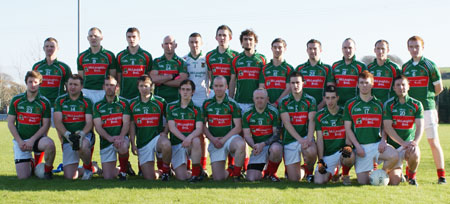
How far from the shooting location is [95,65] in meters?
7.20

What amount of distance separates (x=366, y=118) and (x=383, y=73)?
956 millimetres

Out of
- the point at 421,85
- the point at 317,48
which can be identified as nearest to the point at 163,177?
the point at 317,48

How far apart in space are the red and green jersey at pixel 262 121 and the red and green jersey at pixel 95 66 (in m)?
2.42

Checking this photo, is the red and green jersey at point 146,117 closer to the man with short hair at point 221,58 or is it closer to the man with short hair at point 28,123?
the man with short hair at point 221,58

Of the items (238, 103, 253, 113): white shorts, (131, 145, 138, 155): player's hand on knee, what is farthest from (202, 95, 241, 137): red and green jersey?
(131, 145, 138, 155): player's hand on knee

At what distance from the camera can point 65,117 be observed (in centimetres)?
674

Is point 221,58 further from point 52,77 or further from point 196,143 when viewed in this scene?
point 52,77

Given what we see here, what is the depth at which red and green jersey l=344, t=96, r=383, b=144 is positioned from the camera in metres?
6.11

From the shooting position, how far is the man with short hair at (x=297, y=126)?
6.33 m

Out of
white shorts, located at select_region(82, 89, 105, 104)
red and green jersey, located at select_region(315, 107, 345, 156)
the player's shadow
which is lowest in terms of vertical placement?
the player's shadow

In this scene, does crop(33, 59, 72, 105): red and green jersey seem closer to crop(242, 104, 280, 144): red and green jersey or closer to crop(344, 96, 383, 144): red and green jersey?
crop(242, 104, 280, 144): red and green jersey

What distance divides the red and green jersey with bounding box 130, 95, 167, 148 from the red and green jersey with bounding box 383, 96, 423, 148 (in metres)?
3.23

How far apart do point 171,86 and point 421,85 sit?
3.81m

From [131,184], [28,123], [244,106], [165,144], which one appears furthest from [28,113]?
[244,106]
